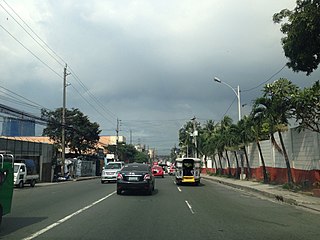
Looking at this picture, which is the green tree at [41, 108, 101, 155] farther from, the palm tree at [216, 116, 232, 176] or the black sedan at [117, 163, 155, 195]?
the black sedan at [117, 163, 155, 195]

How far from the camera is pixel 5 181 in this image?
9664mm

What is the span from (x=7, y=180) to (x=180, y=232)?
15.1 ft

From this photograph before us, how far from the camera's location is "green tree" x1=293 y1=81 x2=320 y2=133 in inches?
690

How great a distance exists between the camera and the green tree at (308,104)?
690 inches

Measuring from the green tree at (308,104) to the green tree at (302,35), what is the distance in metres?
1.01

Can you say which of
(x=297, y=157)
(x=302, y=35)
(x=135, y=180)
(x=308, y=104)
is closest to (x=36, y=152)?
(x=135, y=180)

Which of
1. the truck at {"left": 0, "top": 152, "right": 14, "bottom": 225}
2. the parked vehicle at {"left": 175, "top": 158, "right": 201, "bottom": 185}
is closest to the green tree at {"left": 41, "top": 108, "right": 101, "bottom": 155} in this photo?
the parked vehicle at {"left": 175, "top": 158, "right": 201, "bottom": 185}

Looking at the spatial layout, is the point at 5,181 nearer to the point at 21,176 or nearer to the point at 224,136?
the point at 21,176

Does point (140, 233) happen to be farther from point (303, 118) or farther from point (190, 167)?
point (190, 167)

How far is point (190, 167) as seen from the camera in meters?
31.0

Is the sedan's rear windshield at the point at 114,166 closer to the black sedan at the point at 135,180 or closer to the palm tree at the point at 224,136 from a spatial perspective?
the palm tree at the point at 224,136

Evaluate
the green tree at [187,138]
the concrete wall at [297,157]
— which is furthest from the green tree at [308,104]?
the green tree at [187,138]

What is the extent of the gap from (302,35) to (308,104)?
3864 mm

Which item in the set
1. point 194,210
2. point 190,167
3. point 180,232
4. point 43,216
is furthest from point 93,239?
point 190,167
